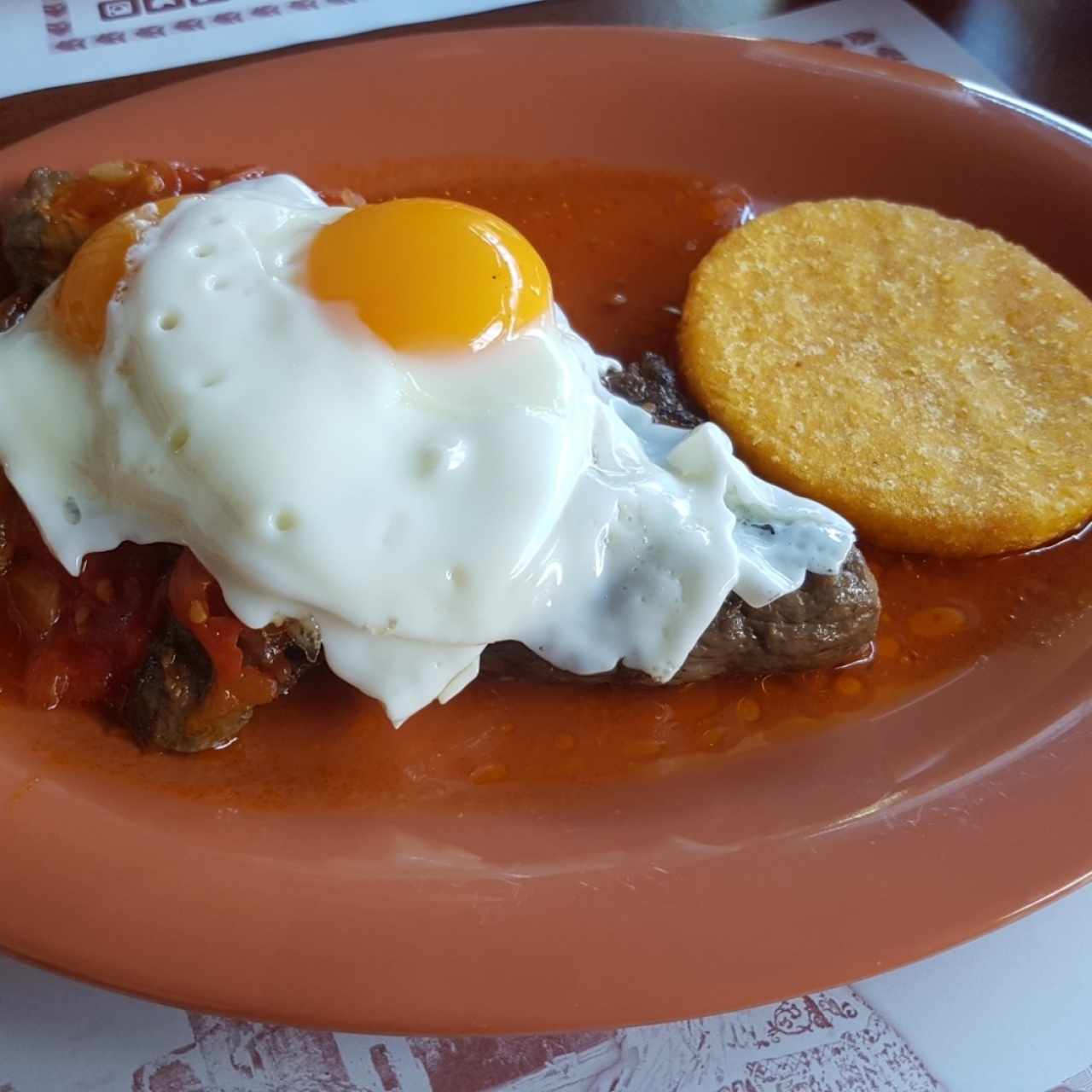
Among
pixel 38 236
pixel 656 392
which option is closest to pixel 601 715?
pixel 656 392

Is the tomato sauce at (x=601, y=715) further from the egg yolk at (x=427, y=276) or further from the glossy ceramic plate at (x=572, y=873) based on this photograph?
the egg yolk at (x=427, y=276)

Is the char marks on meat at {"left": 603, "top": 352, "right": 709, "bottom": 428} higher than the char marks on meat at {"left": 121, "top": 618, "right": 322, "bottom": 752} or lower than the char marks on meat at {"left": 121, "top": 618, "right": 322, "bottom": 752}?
higher

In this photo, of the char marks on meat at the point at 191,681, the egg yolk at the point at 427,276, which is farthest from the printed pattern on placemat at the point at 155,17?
the char marks on meat at the point at 191,681

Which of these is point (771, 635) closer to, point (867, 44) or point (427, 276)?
point (427, 276)

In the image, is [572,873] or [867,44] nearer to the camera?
[572,873]

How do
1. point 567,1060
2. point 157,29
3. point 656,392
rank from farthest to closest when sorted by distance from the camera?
point 157,29, point 656,392, point 567,1060

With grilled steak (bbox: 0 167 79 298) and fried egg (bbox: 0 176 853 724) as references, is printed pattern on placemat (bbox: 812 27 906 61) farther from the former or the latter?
grilled steak (bbox: 0 167 79 298)

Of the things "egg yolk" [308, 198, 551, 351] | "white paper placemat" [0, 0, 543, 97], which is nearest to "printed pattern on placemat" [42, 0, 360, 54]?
→ "white paper placemat" [0, 0, 543, 97]
